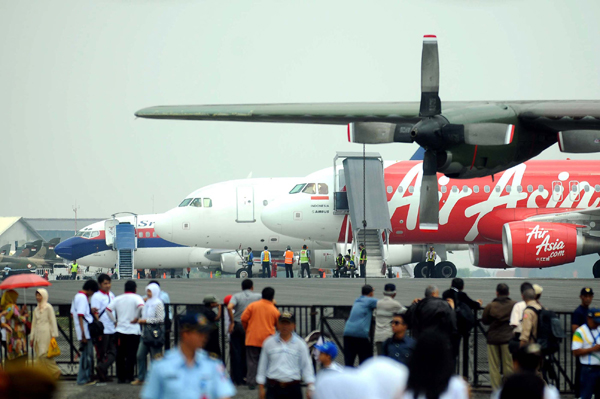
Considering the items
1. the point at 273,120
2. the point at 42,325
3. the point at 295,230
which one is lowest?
the point at 42,325

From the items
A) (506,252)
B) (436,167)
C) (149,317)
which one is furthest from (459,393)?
(506,252)

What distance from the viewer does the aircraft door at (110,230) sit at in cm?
5184

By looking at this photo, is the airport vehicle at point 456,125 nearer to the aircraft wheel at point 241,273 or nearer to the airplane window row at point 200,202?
the airplane window row at point 200,202

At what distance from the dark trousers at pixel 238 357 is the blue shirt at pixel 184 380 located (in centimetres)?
679

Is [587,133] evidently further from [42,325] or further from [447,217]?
[447,217]

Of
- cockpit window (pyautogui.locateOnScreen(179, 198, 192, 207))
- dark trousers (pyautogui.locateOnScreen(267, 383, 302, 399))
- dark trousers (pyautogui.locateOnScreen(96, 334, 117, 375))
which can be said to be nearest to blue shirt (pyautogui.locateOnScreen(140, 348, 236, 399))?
dark trousers (pyautogui.locateOnScreen(267, 383, 302, 399))

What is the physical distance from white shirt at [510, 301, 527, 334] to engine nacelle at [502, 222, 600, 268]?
17153mm

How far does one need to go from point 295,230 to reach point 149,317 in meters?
21.4

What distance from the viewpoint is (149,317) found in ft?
41.3

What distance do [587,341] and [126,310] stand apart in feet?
23.5

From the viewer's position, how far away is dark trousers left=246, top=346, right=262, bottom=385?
11.8 metres

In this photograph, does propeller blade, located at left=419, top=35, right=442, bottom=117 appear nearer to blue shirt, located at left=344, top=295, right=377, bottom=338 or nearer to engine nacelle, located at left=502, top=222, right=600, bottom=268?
blue shirt, located at left=344, top=295, right=377, bottom=338

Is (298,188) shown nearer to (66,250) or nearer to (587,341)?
(587,341)

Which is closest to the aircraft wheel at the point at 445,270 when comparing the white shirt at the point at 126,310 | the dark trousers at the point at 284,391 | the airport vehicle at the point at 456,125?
the airport vehicle at the point at 456,125
